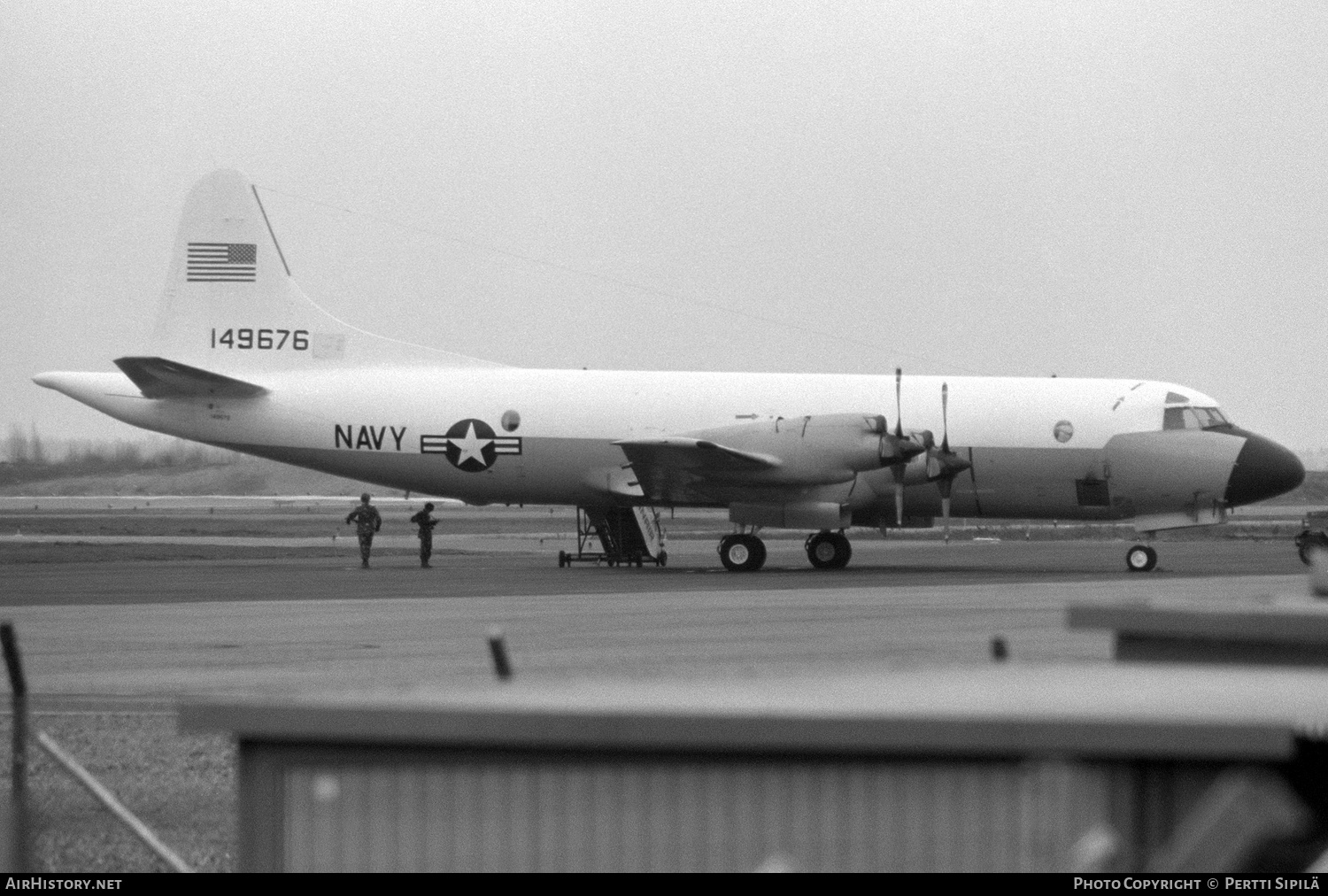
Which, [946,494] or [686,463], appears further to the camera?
[946,494]

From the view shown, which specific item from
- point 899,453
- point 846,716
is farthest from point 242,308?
point 846,716

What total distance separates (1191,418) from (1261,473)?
1.82 metres

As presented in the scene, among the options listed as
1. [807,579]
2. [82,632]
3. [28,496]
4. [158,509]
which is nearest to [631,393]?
[807,579]

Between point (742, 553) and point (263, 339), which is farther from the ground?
point (263, 339)

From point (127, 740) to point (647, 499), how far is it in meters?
24.7

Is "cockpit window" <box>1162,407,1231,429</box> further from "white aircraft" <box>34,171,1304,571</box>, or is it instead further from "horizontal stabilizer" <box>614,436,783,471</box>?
"horizontal stabilizer" <box>614,436,783,471</box>

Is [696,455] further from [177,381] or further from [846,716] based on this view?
[846,716]

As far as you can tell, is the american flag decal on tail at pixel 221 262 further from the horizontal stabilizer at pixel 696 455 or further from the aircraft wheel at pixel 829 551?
the aircraft wheel at pixel 829 551

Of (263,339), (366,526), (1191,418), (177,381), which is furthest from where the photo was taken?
(263,339)

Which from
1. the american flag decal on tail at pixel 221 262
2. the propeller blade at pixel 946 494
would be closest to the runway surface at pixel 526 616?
the propeller blade at pixel 946 494

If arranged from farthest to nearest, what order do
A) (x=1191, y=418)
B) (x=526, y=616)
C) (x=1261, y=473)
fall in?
(x=1191, y=418), (x=1261, y=473), (x=526, y=616)

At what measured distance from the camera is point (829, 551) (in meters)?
38.2

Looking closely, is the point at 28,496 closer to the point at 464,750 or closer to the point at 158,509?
the point at 158,509

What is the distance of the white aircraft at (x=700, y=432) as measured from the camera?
36094mm
